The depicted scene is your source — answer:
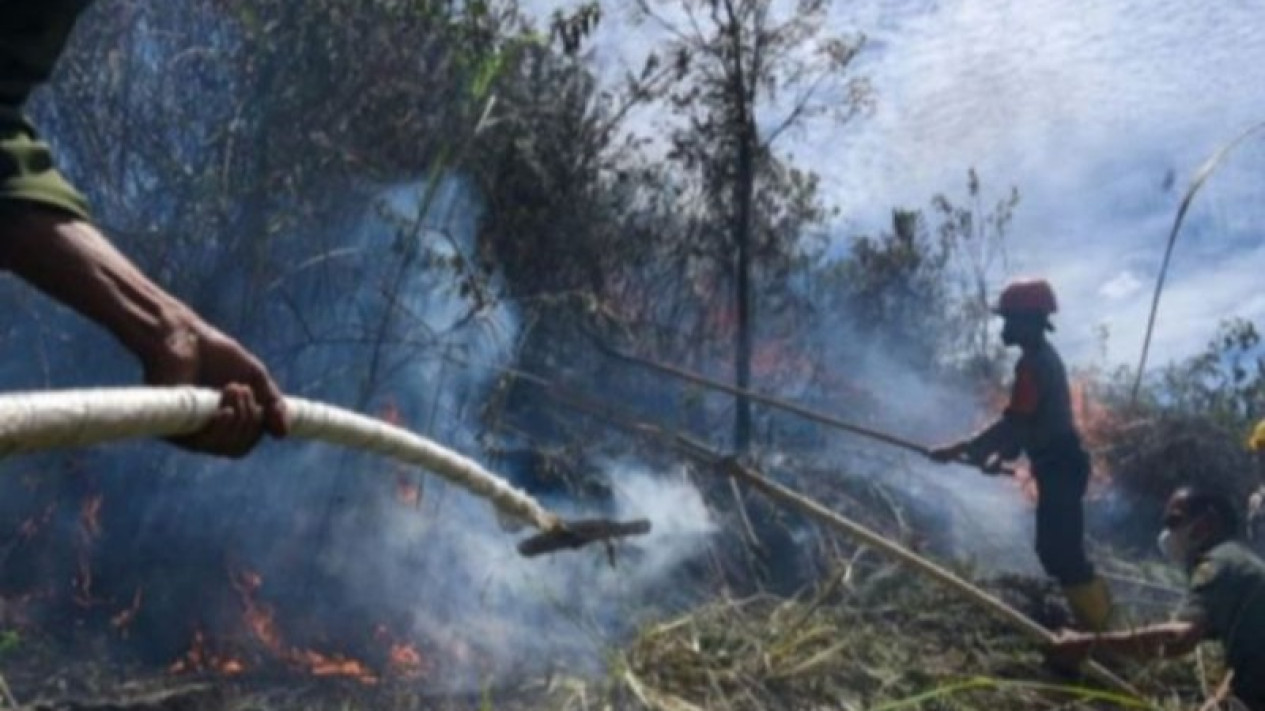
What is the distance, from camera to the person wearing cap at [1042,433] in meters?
8.05

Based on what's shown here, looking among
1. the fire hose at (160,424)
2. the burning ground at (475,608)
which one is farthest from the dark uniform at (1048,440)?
the fire hose at (160,424)

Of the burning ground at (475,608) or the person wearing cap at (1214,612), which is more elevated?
the person wearing cap at (1214,612)

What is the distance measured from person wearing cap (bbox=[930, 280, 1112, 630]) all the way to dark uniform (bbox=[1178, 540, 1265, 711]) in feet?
8.39

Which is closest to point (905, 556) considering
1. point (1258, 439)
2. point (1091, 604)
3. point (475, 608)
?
point (1091, 604)

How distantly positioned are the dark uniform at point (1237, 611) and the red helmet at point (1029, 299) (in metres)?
3.03

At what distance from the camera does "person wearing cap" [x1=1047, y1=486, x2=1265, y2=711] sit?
5.21 meters

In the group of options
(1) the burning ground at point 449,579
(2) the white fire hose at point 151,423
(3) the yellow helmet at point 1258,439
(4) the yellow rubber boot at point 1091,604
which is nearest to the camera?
(2) the white fire hose at point 151,423

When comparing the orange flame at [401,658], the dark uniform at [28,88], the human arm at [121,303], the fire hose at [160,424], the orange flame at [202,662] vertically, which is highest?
the dark uniform at [28,88]

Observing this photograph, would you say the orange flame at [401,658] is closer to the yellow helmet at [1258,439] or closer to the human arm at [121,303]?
the yellow helmet at [1258,439]

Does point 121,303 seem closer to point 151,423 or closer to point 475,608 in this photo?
point 151,423

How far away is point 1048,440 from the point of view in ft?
26.8

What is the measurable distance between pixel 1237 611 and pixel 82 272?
473 cm

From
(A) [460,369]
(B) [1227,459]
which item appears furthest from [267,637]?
(B) [1227,459]

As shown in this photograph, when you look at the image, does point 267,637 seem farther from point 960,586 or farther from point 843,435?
point 843,435
